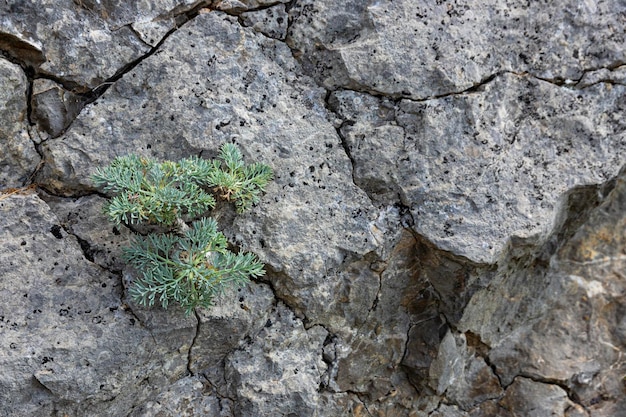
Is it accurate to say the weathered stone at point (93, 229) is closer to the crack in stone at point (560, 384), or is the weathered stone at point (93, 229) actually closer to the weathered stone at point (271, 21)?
the weathered stone at point (271, 21)

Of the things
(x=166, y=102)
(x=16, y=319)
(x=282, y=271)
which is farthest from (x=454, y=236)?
(x=16, y=319)

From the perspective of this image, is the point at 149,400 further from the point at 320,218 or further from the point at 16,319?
the point at 320,218

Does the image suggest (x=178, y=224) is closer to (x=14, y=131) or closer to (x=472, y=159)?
(x=14, y=131)

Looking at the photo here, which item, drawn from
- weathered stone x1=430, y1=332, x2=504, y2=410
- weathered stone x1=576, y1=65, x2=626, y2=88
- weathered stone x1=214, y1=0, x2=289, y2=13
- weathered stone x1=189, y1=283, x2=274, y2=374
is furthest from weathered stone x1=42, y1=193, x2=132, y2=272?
weathered stone x1=576, y1=65, x2=626, y2=88

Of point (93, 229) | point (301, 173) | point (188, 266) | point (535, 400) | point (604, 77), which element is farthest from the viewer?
point (535, 400)

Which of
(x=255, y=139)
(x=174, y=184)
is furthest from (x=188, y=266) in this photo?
(x=255, y=139)

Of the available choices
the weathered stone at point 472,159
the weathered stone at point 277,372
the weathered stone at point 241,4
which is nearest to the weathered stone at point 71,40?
the weathered stone at point 241,4

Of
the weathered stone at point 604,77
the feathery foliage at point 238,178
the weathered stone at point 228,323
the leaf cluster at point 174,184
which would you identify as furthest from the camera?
the weathered stone at point 604,77
